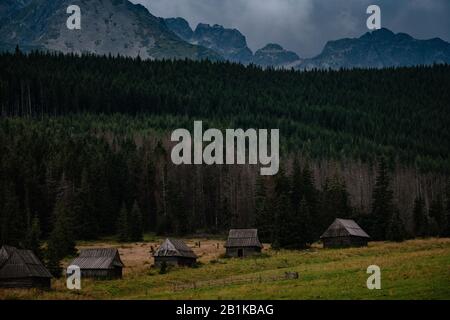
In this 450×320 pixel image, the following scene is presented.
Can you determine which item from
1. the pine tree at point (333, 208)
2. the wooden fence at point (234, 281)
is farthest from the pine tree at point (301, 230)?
the wooden fence at point (234, 281)

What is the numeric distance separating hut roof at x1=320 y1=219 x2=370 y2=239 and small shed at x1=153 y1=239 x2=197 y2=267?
23.8 meters

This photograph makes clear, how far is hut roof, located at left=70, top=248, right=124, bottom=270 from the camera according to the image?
76312mm

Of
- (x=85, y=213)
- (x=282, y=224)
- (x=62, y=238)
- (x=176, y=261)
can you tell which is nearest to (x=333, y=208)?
(x=282, y=224)

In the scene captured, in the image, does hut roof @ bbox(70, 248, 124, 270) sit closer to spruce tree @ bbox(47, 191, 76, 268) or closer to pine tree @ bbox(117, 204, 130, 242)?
spruce tree @ bbox(47, 191, 76, 268)

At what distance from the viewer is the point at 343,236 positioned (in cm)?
10094

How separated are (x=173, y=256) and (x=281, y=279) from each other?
23649mm

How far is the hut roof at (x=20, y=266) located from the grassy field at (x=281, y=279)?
2.19 m

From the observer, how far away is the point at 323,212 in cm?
11506

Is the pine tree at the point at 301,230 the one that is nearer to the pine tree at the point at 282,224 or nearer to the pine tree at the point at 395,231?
the pine tree at the point at 282,224

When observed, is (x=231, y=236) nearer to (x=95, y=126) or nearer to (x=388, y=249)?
(x=388, y=249)

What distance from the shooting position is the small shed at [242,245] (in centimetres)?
9375

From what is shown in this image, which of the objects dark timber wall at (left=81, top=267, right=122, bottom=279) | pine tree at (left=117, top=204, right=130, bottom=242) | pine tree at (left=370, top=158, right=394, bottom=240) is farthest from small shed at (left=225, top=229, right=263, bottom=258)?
pine tree at (left=370, top=158, right=394, bottom=240)

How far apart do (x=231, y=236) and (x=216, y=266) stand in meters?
14.2

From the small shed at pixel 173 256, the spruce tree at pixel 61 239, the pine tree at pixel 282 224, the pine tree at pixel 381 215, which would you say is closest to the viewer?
the spruce tree at pixel 61 239
